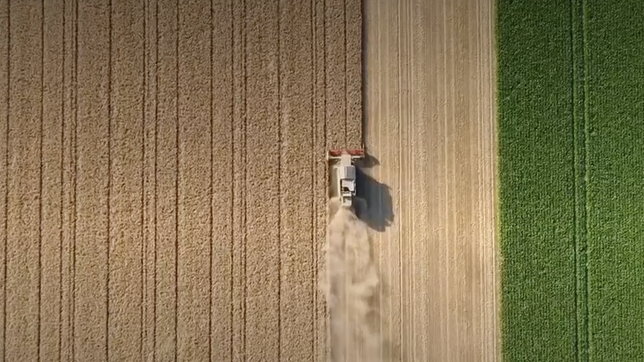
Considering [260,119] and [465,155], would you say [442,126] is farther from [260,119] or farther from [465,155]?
[260,119]

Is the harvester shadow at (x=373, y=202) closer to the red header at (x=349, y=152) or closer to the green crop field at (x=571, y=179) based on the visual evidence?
the red header at (x=349, y=152)

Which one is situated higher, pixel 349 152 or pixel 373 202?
pixel 349 152

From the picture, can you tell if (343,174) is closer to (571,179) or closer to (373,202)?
(373,202)

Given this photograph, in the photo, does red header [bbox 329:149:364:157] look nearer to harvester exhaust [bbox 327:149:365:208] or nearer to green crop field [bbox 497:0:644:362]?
harvester exhaust [bbox 327:149:365:208]

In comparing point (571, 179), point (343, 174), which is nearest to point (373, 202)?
point (343, 174)

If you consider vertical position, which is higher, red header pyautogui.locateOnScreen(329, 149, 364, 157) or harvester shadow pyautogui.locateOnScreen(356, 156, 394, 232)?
red header pyautogui.locateOnScreen(329, 149, 364, 157)

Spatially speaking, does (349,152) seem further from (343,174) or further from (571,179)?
(571,179)

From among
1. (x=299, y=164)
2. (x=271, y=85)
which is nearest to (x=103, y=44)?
(x=271, y=85)

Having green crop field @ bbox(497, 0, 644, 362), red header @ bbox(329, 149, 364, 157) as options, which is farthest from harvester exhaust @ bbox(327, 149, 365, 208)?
green crop field @ bbox(497, 0, 644, 362)
